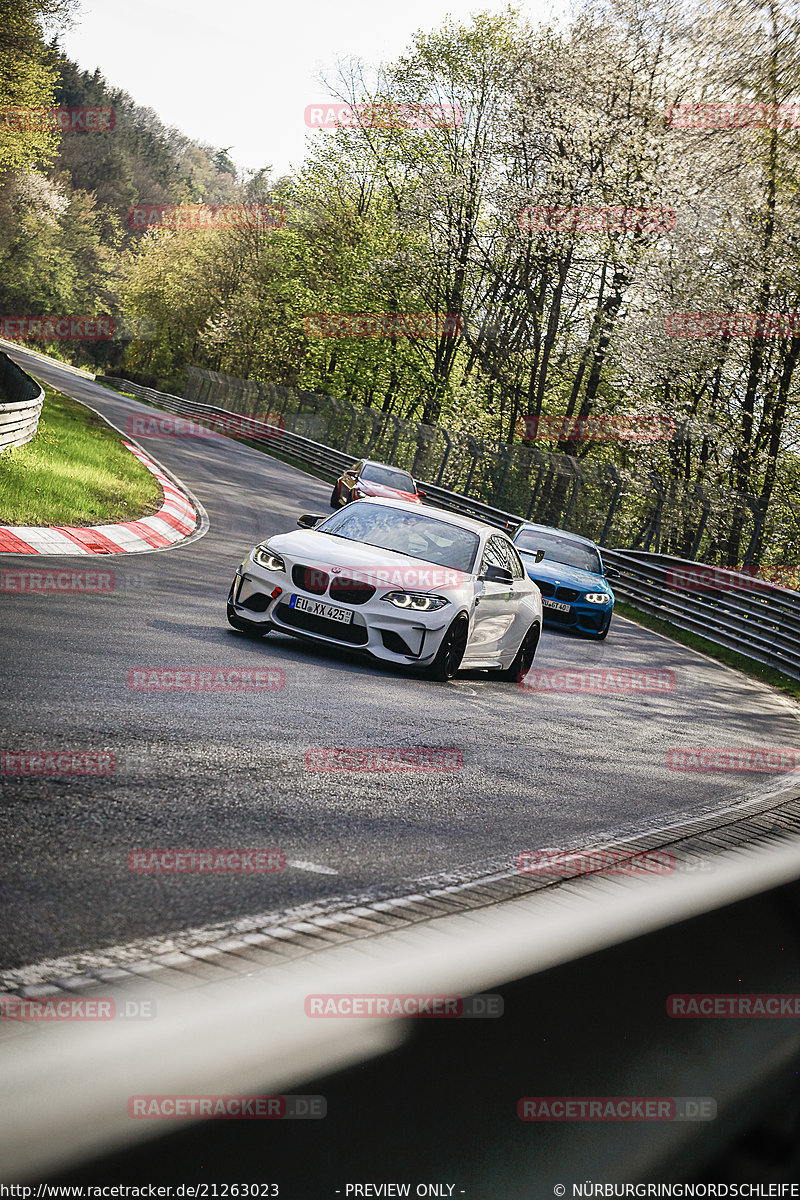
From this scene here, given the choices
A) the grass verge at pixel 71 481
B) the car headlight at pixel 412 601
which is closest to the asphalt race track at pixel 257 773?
the car headlight at pixel 412 601

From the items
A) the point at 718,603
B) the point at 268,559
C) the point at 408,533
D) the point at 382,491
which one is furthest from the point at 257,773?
Result: the point at 382,491

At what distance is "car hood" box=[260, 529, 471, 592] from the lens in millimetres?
9914

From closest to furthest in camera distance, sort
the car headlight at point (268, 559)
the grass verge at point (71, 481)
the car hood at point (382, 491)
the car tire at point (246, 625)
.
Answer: the car headlight at point (268, 559) → the car tire at point (246, 625) → the grass verge at point (71, 481) → the car hood at point (382, 491)

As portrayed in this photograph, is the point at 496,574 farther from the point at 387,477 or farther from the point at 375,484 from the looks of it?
the point at 387,477

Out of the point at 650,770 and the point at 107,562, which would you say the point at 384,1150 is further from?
the point at 107,562

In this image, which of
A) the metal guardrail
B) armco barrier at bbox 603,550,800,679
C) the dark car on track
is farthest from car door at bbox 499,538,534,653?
the dark car on track

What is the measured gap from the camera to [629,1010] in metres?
1.74

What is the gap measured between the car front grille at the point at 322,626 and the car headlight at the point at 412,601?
35 centimetres

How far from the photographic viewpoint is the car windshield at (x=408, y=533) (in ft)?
35.8

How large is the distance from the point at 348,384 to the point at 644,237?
30120 mm

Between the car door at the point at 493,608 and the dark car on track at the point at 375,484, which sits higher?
the dark car on track at the point at 375,484

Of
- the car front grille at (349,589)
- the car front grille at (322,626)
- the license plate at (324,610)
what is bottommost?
the car front grille at (322,626)

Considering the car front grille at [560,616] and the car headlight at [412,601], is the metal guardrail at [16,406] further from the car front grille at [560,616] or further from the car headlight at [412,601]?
the car front grille at [560,616]

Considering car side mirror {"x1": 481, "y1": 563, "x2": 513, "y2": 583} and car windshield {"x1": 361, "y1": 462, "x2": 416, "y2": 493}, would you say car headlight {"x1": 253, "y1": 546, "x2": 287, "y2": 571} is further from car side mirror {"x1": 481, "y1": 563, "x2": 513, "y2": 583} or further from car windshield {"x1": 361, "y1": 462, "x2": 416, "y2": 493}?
car windshield {"x1": 361, "y1": 462, "x2": 416, "y2": 493}
